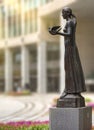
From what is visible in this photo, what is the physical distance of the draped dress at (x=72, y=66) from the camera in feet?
42.0

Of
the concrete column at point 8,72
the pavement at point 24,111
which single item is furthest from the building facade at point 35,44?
the pavement at point 24,111

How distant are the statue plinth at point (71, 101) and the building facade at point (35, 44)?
35313 millimetres

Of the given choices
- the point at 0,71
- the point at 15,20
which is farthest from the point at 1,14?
the point at 0,71

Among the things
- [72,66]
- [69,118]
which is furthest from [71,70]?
[69,118]

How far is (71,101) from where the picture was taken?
12.7m

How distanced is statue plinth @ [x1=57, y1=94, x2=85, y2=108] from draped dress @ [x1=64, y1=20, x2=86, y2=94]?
14 centimetres

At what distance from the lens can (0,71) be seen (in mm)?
80438

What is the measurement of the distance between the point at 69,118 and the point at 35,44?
2120 inches

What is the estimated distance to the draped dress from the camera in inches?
504

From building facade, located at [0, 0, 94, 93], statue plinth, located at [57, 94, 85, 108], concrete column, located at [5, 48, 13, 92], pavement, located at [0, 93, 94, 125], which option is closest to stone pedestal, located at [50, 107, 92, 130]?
statue plinth, located at [57, 94, 85, 108]

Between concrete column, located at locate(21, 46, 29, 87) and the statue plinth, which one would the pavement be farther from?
concrete column, located at locate(21, 46, 29, 87)

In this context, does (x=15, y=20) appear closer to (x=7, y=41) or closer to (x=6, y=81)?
(x=7, y=41)

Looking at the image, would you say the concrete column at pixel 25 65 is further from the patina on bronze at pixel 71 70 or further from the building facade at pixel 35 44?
the patina on bronze at pixel 71 70

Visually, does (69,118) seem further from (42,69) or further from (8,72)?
(8,72)
